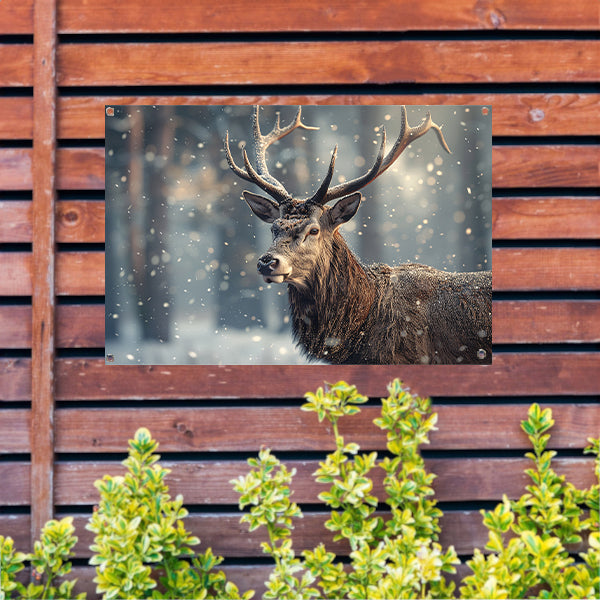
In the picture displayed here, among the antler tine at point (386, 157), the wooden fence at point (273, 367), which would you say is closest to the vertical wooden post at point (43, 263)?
the wooden fence at point (273, 367)

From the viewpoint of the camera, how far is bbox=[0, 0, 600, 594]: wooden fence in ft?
6.56

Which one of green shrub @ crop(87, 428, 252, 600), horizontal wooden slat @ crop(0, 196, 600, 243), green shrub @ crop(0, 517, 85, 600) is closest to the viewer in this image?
green shrub @ crop(87, 428, 252, 600)

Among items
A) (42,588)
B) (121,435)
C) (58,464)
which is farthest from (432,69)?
(42,588)

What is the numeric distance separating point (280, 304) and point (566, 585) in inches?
54.9

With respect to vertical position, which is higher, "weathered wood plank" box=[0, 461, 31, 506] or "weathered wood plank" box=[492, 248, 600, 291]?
"weathered wood plank" box=[492, 248, 600, 291]

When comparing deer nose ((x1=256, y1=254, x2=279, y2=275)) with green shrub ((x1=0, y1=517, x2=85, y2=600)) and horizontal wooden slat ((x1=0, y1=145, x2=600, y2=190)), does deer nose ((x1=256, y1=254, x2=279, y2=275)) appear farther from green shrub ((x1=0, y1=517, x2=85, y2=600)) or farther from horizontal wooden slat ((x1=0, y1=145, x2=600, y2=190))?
green shrub ((x1=0, y1=517, x2=85, y2=600))

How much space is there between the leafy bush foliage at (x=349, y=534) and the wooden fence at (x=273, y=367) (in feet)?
0.39

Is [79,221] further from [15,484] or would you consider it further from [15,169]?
[15,484]

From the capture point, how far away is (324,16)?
2021 mm

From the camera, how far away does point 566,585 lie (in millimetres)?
1810

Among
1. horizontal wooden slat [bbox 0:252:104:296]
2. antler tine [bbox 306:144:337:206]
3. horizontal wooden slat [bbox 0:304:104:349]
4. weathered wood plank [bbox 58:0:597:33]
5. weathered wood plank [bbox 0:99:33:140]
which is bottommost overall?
horizontal wooden slat [bbox 0:304:104:349]

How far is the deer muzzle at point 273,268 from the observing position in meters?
1.92

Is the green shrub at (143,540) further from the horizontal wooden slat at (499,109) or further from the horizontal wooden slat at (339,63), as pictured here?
the horizontal wooden slat at (339,63)

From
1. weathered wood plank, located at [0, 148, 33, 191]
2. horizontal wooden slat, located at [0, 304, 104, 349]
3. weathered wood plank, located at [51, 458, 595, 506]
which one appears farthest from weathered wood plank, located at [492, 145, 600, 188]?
weathered wood plank, located at [0, 148, 33, 191]
